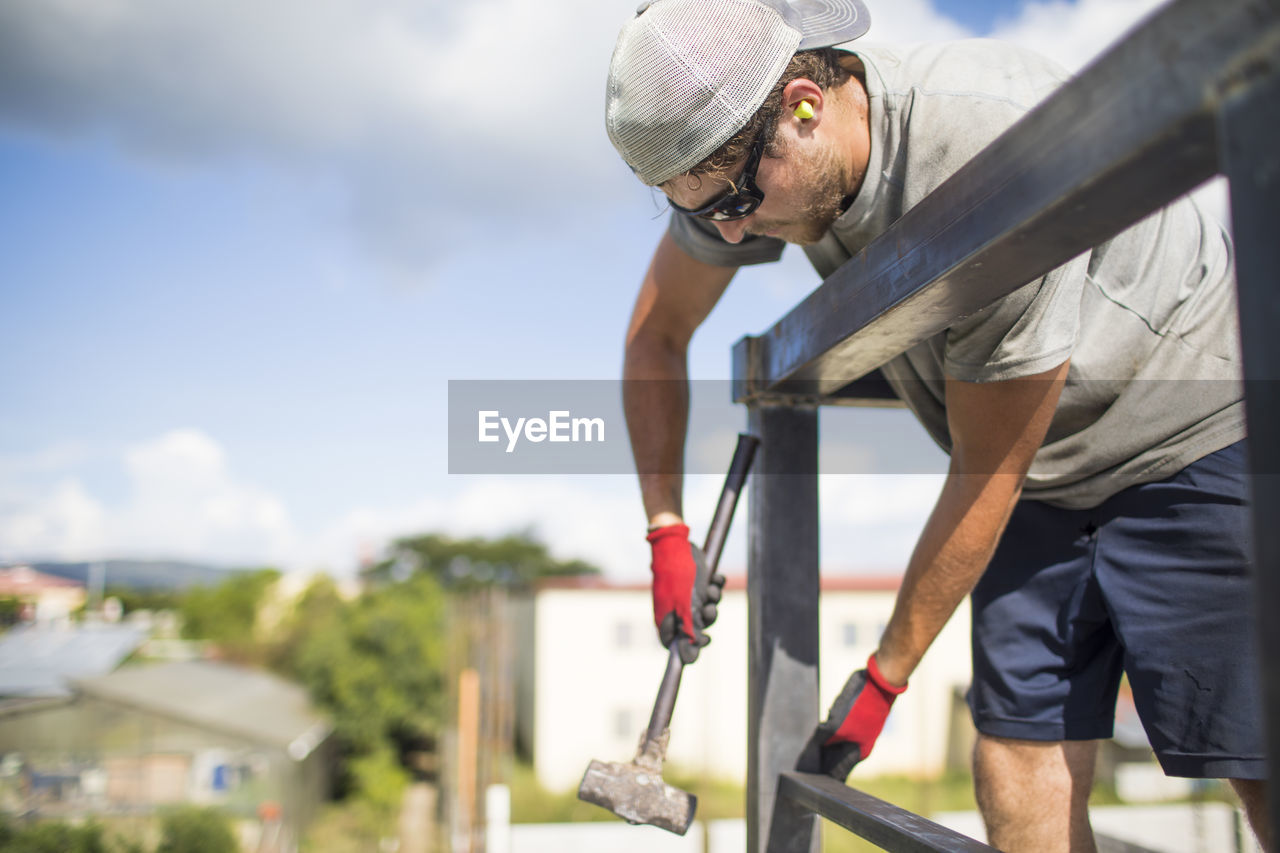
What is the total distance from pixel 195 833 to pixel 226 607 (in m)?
28.1

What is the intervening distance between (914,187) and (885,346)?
0.66 feet

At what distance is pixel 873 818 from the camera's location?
1.08 m

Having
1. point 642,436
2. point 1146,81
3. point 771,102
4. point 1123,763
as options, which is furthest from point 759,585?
point 1123,763

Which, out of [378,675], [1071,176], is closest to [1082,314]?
[1071,176]

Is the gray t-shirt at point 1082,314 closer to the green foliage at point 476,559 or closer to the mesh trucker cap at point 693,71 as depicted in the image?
the mesh trucker cap at point 693,71

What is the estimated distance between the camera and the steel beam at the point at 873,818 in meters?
0.96

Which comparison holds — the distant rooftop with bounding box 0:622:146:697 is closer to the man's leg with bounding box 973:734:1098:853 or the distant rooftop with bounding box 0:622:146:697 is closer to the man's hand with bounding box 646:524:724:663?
the man's hand with bounding box 646:524:724:663

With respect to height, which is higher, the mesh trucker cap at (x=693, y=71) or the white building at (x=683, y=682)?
the mesh trucker cap at (x=693, y=71)

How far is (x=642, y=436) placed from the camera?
1.65 meters

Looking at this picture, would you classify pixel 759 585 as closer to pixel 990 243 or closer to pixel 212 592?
pixel 990 243

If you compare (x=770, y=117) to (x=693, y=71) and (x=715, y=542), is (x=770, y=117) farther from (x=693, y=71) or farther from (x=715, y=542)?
(x=715, y=542)

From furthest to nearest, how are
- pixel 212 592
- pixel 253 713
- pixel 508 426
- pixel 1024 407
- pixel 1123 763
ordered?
pixel 212 592 → pixel 253 713 → pixel 1123 763 → pixel 508 426 → pixel 1024 407

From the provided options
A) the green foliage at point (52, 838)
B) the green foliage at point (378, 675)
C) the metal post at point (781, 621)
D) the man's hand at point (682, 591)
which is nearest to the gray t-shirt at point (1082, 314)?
the metal post at point (781, 621)

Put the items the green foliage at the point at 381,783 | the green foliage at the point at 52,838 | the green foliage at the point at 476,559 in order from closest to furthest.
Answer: the green foliage at the point at 52,838 → the green foliage at the point at 381,783 → the green foliage at the point at 476,559
